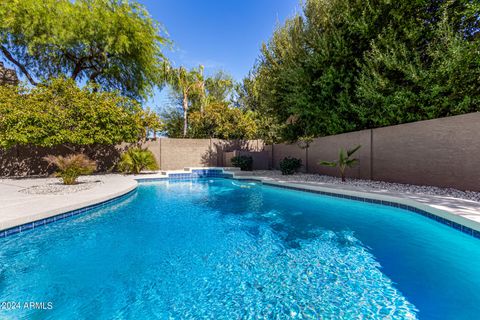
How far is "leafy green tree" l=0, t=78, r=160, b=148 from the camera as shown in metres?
9.59

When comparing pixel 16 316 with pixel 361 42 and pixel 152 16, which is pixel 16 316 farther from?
pixel 152 16

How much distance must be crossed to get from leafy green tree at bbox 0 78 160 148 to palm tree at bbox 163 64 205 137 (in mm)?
7995

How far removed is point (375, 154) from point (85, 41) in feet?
50.7

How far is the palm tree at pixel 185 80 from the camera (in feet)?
63.3

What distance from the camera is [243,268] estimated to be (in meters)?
3.06

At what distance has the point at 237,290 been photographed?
256 centimetres

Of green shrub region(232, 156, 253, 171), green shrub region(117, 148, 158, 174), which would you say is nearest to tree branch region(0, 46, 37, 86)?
green shrub region(117, 148, 158, 174)

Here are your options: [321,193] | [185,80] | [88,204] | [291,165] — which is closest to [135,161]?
[88,204]

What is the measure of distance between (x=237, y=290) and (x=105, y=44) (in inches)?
592

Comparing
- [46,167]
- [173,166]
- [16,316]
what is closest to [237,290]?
[16,316]

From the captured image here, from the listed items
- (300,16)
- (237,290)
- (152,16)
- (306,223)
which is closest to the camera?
(237,290)

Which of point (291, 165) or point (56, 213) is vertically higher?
point (291, 165)

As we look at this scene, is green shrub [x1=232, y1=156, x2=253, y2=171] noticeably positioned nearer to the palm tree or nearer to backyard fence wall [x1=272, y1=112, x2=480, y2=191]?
backyard fence wall [x1=272, y1=112, x2=480, y2=191]

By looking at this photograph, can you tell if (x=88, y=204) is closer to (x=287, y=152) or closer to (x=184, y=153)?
(x=184, y=153)
